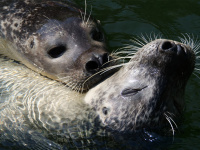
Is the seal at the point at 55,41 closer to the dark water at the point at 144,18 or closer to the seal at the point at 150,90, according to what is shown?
the seal at the point at 150,90

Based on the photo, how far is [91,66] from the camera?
5750 millimetres

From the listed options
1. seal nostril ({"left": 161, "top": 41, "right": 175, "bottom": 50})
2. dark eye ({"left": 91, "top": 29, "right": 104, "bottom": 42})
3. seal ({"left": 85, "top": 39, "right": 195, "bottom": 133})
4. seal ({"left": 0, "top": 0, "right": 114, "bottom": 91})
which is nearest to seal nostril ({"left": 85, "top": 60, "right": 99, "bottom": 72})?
seal ({"left": 0, "top": 0, "right": 114, "bottom": 91})

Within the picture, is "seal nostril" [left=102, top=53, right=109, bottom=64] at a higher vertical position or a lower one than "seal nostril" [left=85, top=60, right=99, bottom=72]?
higher

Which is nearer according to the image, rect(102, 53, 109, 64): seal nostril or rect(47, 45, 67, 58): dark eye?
rect(102, 53, 109, 64): seal nostril

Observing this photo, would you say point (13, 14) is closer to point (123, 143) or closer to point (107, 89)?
point (107, 89)

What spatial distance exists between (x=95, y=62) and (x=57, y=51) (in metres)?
0.83

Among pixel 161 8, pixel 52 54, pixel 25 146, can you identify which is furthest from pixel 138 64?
pixel 161 8

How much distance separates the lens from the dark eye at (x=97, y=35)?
21.0ft

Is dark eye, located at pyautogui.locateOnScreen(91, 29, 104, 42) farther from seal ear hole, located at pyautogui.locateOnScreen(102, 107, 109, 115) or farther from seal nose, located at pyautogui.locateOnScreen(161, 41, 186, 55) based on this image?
seal nose, located at pyautogui.locateOnScreen(161, 41, 186, 55)

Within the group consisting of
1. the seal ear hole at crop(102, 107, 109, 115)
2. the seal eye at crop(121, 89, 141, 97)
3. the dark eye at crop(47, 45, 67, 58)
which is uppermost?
the dark eye at crop(47, 45, 67, 58)

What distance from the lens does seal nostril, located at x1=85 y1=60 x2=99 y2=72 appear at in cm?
571

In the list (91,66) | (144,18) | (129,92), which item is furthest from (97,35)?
(144,18)

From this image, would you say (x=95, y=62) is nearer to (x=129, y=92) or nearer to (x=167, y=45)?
(x=129, y=92)

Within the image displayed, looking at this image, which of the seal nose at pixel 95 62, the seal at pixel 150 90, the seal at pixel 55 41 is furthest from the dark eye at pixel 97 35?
the seal at pixel 150 90
